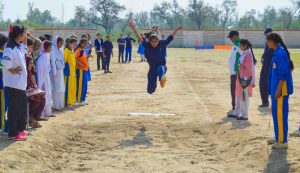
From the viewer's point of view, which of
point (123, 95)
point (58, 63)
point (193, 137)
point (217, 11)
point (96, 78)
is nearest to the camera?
point (193, 137)

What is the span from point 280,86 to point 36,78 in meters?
5.07

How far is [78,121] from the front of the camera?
441 inches

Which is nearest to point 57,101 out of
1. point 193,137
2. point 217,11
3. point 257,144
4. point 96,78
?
point 193,137

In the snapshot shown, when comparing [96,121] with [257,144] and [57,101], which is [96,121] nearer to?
[57,101]

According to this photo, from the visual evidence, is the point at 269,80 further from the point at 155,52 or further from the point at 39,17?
the point at 39,17

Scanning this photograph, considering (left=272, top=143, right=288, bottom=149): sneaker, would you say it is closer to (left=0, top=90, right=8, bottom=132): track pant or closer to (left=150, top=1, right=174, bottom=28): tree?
(left=0, top=90, right=8, bottom=132): track pant

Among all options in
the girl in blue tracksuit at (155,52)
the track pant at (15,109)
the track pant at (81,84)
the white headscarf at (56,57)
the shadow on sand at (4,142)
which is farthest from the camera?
the track pant at (81,84)

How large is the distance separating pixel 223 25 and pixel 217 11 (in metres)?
2.99

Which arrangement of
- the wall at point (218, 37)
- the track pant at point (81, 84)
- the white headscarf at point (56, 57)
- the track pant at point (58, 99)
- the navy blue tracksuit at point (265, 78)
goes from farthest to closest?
the wall at point (218, 37)
the track pant at point (81, 84)
the navy blue tracksuit at point (265, 78)
the track pant at point (58, 99)
the white headscarf at point (56, 57)

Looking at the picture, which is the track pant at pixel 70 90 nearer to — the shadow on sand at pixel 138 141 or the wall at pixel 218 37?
the shadow on sand at pixel 138 141

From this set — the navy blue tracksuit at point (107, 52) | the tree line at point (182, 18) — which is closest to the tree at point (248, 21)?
the tree line at point (182, 18)

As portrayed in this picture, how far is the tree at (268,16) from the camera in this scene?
107m

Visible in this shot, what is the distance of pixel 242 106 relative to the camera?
11172 millimetres

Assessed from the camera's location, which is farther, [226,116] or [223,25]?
[223,25]
